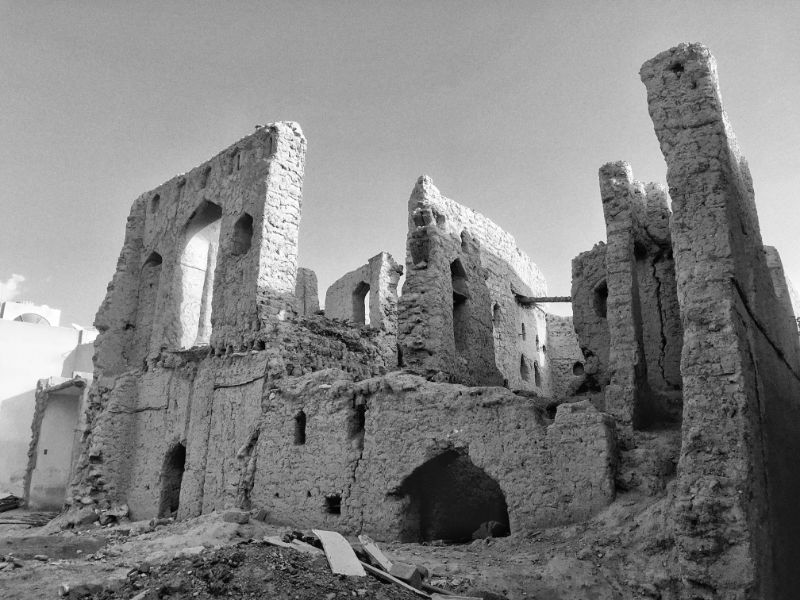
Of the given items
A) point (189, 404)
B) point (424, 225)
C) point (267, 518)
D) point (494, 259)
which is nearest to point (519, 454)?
point (267, 518)

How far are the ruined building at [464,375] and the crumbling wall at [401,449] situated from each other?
0.03 metres

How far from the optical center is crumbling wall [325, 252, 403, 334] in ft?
55.7

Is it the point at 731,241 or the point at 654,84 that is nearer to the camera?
the point at 731,241

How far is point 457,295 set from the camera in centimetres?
1270

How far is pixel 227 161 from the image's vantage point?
44.4 feet

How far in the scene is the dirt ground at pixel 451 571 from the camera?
5.54m

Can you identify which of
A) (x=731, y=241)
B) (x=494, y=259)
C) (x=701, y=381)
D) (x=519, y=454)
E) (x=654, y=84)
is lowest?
(x=519, y=454)

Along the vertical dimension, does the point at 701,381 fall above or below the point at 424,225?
below

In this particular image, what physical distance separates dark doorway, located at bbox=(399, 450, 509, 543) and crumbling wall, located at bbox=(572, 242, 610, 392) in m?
2.39

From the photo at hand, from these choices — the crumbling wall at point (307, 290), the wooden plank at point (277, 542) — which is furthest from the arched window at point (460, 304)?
the crumbling wall at point (307, 290)

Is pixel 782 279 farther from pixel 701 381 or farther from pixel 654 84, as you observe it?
pixel 701 381

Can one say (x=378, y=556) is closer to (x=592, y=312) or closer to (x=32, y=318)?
(x=592, y=312)

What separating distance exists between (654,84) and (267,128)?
7881 millimetres

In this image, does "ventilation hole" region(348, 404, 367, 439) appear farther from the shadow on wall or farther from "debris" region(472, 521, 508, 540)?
the shadow on wall
